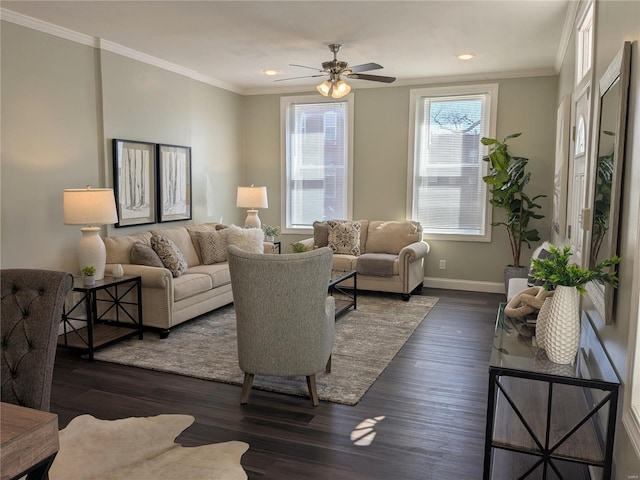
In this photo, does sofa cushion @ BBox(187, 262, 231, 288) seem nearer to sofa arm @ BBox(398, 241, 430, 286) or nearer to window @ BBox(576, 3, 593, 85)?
sofa arm @ BBox(398, 241, 430, 286)

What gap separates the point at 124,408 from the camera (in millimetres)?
3074

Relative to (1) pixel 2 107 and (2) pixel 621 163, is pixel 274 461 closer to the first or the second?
(2) pixel 621 163

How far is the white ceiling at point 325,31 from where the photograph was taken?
148 inches

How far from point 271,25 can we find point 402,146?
291 centimetres

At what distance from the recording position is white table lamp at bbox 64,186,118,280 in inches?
157

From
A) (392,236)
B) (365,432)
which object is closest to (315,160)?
(392,236)

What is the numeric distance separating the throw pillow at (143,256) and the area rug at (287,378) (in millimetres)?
655

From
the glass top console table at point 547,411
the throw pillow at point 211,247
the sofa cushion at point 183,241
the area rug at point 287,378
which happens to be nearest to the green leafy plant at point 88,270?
the area rug at point 287,378

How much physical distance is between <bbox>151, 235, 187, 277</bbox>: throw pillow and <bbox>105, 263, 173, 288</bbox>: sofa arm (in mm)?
288

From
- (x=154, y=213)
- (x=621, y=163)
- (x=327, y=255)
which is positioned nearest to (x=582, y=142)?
(x=621, y=163)

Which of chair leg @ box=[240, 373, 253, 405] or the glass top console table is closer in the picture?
the glass top console table

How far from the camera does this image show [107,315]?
4.66m

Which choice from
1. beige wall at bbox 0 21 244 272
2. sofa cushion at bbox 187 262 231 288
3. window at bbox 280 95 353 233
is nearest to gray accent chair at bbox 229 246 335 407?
sofa cushion at bbox 187 262 231 288

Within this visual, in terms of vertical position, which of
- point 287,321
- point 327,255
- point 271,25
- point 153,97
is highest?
point 271,25
